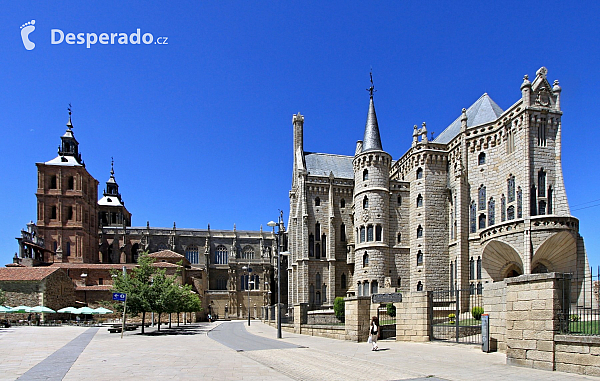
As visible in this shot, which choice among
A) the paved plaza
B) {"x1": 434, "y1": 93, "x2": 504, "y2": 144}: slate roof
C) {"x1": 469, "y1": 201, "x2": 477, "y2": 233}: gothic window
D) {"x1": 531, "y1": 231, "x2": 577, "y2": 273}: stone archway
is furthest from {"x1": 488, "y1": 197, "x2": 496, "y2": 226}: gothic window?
the paved plaza

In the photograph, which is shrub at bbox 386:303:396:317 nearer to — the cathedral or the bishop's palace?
the bishop's palace

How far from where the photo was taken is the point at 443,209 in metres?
45.1

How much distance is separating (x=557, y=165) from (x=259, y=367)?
2881cm

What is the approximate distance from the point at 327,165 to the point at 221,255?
30995mm

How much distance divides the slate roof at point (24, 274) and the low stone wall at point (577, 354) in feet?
158

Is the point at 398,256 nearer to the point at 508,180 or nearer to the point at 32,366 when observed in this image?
the point at 508,180

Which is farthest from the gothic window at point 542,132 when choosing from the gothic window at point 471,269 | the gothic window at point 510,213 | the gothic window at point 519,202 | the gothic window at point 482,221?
the gothic window at point 471,269

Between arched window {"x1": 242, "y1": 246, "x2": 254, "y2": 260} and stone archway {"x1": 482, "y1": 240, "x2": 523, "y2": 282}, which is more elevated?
stone archway {"x1": 482, "y1": 240, "x2": 523, "y2": 282}

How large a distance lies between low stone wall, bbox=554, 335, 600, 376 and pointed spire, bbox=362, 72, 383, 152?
38674 millimetres

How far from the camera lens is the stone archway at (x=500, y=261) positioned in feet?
113

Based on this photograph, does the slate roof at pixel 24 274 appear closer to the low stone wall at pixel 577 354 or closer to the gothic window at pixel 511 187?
the gothic window at pixel 511 187

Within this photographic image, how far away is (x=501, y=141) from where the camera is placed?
38.2 metres

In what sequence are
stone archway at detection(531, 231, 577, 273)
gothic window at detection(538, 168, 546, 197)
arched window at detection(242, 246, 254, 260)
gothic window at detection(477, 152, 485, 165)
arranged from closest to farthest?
1. stone archway at detection(531, 231, 577, 273)
2. gothic window at detection(538, 168, 546, 197)
3. gothic window at detection(477, 152, 485, 165)
4. arched window at detection(242, 246, 254, 260)

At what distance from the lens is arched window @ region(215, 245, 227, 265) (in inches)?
3285
